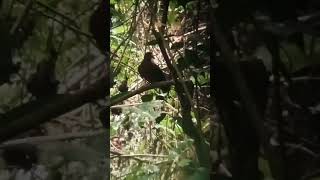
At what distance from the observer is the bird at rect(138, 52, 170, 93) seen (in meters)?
1.28

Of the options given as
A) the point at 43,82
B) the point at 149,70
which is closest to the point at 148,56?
the point at 149,70

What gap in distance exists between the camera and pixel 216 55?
1303mm

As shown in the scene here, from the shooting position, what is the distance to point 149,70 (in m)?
1.28

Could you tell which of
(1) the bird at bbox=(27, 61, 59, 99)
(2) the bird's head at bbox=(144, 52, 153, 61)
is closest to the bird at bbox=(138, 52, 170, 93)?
(2) the bird's head at bbox=(144, 52, 153, 61)

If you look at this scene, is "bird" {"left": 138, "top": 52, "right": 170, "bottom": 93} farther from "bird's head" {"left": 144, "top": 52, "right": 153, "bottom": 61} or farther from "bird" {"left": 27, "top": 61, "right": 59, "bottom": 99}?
"bird" {"left": 27, "top": 61, "right": 59, "bottom": 99}

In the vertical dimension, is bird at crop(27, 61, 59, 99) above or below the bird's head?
below

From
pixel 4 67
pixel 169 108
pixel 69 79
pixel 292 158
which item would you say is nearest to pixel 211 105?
pixel 169 108

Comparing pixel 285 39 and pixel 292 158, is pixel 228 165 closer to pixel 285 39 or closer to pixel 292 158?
pixel 292 158

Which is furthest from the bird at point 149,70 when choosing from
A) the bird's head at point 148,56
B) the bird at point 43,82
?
the bird at point 43,82

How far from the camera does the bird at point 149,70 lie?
128 centimetres

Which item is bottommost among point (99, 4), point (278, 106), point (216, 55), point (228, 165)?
point (228, 165)

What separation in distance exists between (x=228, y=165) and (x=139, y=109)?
26 centimetres

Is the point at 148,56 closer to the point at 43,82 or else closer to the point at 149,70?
the point at 149,70

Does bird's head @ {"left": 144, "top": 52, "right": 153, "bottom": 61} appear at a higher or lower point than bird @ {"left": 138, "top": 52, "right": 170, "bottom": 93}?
higher
